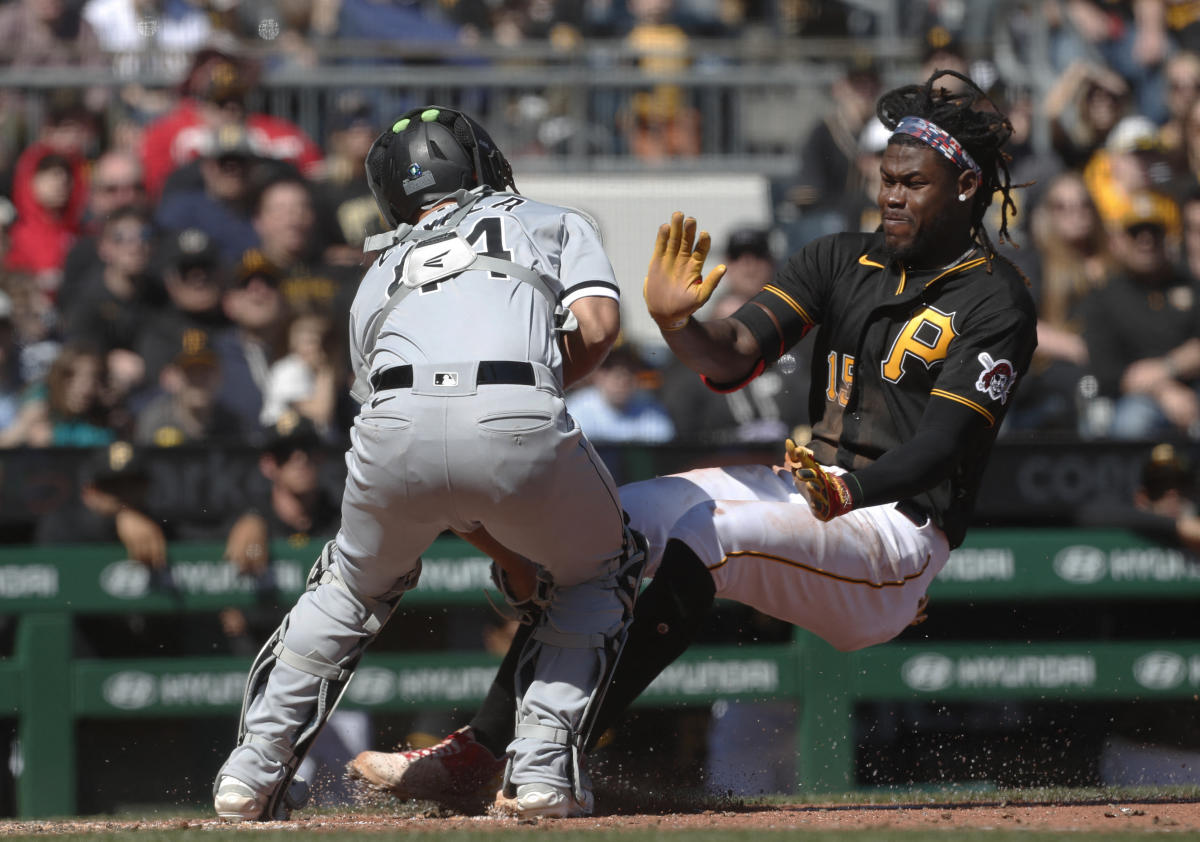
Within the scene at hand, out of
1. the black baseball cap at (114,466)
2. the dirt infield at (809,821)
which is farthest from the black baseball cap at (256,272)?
the dirt infield at (809,821)

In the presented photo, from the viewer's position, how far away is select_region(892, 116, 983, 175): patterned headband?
15.6 ft

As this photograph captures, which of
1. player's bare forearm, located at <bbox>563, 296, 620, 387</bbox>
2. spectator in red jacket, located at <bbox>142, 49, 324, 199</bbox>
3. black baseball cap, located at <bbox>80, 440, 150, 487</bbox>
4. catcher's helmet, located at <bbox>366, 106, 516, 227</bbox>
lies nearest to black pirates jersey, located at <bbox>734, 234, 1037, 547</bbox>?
player's bare forearm, located at <bbox>563, 296, 620, 387</bbox>

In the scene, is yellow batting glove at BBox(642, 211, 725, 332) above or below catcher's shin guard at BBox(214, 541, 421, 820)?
above

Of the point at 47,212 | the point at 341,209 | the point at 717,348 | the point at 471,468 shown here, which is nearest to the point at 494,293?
the point at 471,468

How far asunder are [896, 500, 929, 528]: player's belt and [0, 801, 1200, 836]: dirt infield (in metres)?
0.81

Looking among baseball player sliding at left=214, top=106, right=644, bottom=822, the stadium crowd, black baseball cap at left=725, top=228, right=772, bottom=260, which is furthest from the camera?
black baseball cap at left=725, top=228, right=772, bottom=260

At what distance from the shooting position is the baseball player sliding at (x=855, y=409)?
4.49m

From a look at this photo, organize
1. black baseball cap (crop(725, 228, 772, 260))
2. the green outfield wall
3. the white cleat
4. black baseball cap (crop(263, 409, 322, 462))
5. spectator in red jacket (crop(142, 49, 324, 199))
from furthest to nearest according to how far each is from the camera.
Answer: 1. spectator in red jacket (crop(142, 49, 324, 199))
2. black baseball cap (crop(725, 228, 772, 260))
3. black baseball cap (crop(263, 409, 322, 462))
4. the green outfield wall
5. the white cleat

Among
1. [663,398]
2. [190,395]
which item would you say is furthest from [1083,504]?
[190,395]

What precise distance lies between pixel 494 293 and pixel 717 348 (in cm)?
77

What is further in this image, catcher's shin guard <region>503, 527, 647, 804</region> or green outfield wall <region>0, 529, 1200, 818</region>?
green outfield wall <region>0, 529, 1200, 818</region>

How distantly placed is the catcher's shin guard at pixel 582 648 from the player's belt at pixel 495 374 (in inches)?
22.9

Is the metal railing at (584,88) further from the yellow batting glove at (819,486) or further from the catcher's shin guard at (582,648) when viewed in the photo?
the yellow batting glove at (819,486)

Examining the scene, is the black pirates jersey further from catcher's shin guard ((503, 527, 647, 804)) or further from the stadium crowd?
the stadium crowd
